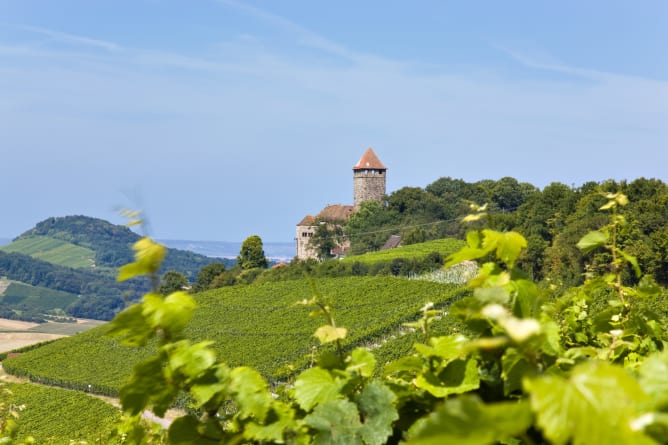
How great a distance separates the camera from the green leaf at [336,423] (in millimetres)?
1236

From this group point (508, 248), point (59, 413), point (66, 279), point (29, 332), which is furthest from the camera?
point (66, 279)

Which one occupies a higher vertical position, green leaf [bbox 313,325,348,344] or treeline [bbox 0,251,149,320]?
green leaf [bbox 313,325,348,344]

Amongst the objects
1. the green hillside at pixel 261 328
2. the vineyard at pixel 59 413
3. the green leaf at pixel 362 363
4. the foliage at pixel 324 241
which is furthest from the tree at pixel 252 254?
the green leaf at pixel 362 363

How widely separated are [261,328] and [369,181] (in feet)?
112

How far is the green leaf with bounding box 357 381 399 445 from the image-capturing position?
123cm

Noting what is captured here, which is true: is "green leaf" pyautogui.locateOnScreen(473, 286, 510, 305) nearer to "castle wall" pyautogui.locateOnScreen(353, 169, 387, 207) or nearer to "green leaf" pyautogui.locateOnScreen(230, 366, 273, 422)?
"green leaf" pyautogui.locateOnScreen(230, 366, 273, 422)

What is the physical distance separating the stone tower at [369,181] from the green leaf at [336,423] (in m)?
70.5

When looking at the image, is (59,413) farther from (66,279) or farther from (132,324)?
(66,279)

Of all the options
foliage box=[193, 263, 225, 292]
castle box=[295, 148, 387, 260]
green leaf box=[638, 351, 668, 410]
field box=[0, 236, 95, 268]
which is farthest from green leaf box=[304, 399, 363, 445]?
field box=[0, 236, 95, 268]

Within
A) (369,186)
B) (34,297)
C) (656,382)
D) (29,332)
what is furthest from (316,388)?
(34,297)

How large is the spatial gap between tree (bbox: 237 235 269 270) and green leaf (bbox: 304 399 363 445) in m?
59.4

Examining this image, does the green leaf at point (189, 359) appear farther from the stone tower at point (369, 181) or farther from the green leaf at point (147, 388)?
the stone tower at point (369, 181)

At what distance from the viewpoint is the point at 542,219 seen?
147 ft

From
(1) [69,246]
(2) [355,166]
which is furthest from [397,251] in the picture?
(1) [69,246]
